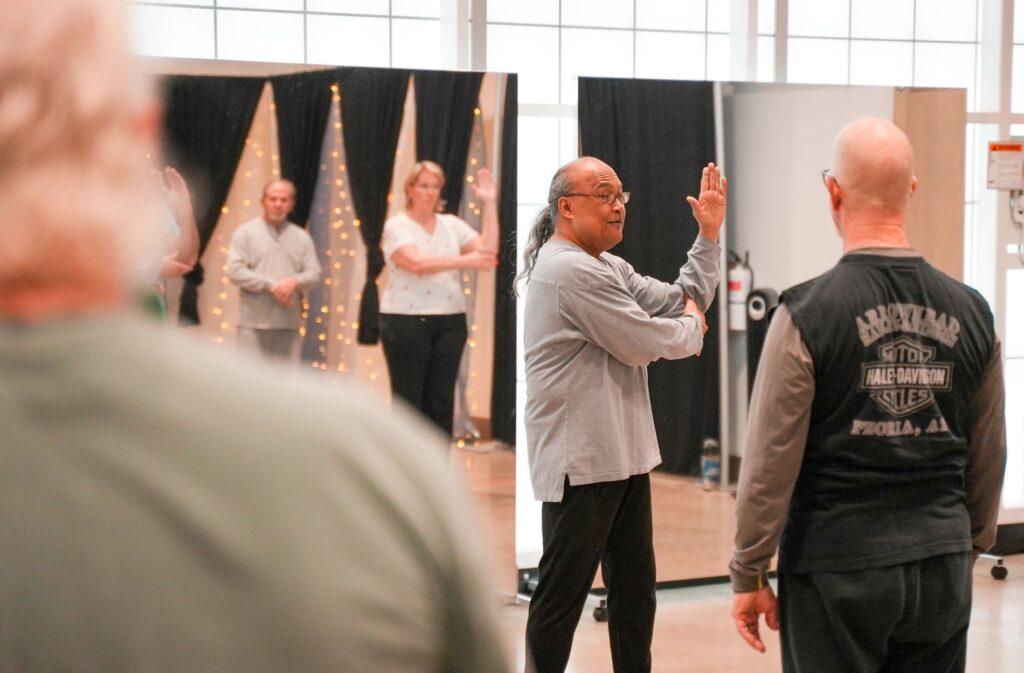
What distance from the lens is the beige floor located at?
425 cm

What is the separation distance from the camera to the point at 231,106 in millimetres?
4234

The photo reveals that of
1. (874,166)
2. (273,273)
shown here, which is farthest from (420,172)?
(874,166)

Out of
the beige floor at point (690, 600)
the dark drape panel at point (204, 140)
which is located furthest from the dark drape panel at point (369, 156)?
the beige floor at point (690, 600)

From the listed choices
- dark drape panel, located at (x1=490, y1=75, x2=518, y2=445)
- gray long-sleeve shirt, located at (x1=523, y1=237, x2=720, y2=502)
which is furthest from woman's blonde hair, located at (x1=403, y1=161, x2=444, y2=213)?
gray long-sleeve shirt, located at (x1=523, y1=237, x2=720, y2=502)

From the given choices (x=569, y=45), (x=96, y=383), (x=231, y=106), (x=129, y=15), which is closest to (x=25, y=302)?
(x=96, y=383)

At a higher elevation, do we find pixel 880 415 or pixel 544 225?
pixel 544 225

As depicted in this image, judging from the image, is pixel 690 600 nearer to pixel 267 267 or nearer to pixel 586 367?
pixel 586 367

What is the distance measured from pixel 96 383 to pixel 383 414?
0.53ft

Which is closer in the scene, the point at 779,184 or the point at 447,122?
the point at 447,122

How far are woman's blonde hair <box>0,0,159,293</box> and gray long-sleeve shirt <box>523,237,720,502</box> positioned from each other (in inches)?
105

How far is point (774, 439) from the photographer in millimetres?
2242

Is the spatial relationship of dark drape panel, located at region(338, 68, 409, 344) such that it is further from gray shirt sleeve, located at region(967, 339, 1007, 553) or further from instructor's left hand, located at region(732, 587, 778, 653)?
gray shirt sleeve, located at region(967, 339, 1007, 553)

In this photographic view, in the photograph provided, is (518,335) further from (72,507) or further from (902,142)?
(72,507)

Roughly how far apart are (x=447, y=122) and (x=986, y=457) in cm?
265
